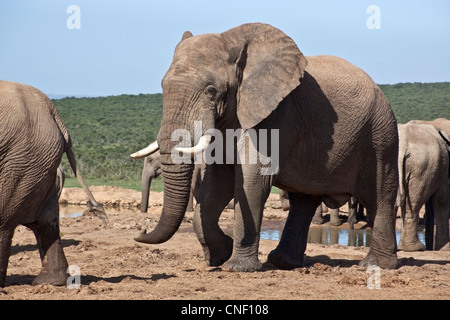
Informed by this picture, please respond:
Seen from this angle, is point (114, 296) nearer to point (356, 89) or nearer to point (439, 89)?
point (356, 89)

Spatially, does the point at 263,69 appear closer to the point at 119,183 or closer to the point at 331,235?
the point at 331,235

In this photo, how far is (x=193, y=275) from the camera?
7.98 m

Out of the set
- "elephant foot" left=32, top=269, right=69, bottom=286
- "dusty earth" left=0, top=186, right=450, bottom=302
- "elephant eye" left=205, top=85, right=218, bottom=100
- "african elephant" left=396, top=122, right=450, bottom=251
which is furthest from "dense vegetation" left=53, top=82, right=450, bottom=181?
"elephant foot" left=32, top=269, right=69, bottom=286

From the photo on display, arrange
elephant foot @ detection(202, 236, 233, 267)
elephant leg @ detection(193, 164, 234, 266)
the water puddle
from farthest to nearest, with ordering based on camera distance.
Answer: the water puddle
elephant foot @ detection(202, 236, 233, 267)
elephant leg @ detection(193, 164, 234, 266)

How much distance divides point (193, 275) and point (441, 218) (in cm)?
594

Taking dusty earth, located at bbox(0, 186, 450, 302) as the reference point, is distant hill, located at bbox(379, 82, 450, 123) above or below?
above

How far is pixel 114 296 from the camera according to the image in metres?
6.65

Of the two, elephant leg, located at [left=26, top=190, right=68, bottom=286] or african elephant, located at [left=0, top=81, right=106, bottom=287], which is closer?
african elephant, located at [left=0, top=81, right=106, bottom=287]

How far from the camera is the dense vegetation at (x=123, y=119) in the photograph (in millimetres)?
36125

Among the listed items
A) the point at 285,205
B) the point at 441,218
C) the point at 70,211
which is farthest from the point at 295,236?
the point at 70,211

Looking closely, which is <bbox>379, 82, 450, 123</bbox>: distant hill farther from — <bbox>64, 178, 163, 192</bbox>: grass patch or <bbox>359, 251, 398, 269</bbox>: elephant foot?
<bbox>359, 251, 398, 269</bbox>: elephant foot

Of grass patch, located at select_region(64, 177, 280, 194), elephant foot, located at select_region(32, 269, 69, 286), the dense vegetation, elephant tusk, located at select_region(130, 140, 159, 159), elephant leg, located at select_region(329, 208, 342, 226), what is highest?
the dense vegetation

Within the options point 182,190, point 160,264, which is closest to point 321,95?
point 182,190

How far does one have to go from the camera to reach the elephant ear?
7.95m
